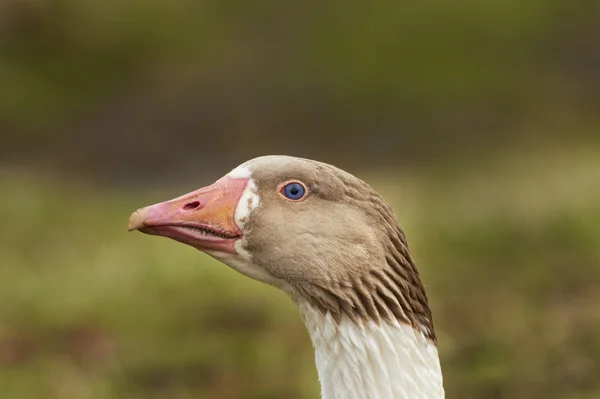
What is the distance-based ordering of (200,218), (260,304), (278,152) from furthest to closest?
(278,152) → (260,304) → (200,218)

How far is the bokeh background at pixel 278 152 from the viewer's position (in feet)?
22.3

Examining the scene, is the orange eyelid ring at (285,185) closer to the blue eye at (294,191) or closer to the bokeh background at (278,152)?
the blue eye at (294,191)

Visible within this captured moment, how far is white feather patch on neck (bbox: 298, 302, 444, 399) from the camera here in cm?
341

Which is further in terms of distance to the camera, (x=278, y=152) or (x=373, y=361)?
(x=278, y=152)

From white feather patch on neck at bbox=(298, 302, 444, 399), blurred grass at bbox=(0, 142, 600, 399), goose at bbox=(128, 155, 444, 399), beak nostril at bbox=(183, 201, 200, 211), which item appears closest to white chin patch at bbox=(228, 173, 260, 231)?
goose at bbox=(128, 155, 444, 399)

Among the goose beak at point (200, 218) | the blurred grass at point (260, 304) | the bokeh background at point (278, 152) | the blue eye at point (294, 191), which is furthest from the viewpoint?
the bokeh background at point (278, 152)

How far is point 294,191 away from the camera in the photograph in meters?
3.50

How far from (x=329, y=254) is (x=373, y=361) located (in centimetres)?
37

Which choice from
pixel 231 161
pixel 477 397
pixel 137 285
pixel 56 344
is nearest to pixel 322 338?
pixel 477 397

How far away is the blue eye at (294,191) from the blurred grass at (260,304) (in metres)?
2.75

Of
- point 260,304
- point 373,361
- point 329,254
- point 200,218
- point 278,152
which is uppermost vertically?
point 278,152

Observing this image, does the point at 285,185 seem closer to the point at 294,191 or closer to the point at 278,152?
the point at 294,191

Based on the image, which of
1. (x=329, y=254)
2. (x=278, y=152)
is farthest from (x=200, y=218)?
(x=278, y=152)

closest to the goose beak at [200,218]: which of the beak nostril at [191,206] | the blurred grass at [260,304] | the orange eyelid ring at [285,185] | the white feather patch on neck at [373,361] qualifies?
the beak nostril at [191,206]
